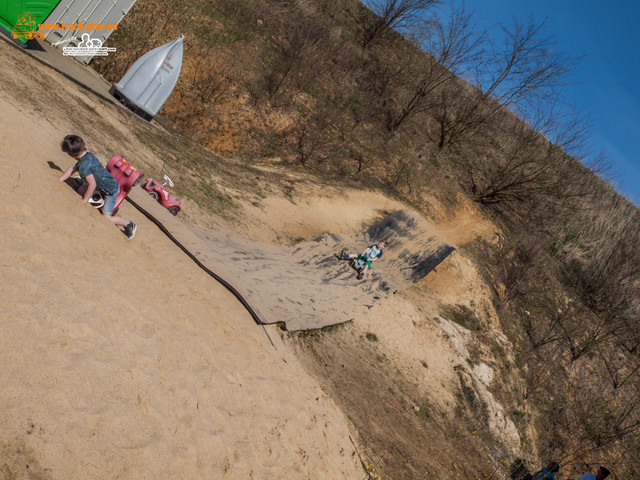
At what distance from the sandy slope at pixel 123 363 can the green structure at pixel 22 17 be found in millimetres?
5059

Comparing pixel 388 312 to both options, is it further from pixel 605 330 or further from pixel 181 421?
pixel 605 330

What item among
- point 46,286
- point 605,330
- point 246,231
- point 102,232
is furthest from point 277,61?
point 605,330

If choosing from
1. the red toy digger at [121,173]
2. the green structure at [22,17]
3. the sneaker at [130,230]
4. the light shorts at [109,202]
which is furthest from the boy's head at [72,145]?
the green structure at [22,17]

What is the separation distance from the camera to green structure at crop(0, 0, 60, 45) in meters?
10.1

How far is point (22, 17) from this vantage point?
10.5 meters

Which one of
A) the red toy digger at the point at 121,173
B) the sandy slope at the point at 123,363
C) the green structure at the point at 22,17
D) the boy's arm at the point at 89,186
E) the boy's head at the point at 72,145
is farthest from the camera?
the green structure at the point at 22,17

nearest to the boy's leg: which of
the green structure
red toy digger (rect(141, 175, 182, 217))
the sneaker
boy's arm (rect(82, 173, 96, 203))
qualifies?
the sneaker

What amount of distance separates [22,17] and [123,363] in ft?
38.9

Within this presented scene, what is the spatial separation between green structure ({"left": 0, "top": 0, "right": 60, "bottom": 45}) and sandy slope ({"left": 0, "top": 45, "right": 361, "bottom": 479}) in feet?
16.6

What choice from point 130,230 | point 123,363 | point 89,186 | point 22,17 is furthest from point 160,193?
point 22,17

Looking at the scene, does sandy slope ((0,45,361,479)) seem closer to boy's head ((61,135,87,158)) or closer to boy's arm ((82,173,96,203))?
boy's arm ((82,173,96,203))

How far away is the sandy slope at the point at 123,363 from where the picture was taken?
3.47 metres

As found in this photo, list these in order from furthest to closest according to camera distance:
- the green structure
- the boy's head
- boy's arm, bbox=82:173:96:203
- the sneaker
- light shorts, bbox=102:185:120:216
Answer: the green structure < the sneaker < light shorts, bbox=102:185:120:216 < boy's arm, bbox=82:173:96:203 < the boy's head

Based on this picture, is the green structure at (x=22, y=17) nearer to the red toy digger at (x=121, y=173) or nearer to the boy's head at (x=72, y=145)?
the red toy digger at (x=121, y=173)
